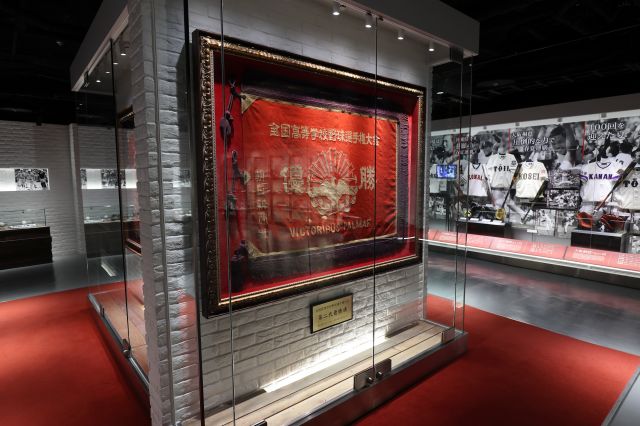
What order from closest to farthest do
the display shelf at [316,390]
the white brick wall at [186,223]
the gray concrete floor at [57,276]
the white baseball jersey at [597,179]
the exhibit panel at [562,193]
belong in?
the white brick wall at [186,223] → the display shelf at [316,390] → the gray concrete floor at [57,276] → the exhibit panel at [562,193] → the white baseball jersey at [597,179]

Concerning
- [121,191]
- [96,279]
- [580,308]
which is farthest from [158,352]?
[580,308]

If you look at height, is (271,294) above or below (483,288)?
above

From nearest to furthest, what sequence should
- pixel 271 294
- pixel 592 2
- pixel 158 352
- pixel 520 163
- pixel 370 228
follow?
pixel 158 352
pixel 271 294
pixel 370 228
pixel 592 2
pixel 520 163

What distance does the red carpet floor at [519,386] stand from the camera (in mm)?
2570

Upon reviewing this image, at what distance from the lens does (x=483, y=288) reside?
579 centimetres

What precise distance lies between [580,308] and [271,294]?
455 cm

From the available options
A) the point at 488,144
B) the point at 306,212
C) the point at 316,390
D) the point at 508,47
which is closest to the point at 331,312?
the point at 316,390

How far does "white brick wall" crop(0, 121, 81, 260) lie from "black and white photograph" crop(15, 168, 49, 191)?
0.28 ft

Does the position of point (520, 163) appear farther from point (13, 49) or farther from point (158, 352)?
point (13, 49)

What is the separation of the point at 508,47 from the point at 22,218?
9213 millimetres

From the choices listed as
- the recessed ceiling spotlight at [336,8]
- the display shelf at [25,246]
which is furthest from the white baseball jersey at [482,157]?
the display shelf at [25,246]

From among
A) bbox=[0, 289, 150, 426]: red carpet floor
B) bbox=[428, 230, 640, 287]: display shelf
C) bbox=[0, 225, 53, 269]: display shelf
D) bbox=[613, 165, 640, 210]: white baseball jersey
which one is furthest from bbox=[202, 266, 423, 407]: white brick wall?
bbox=[0, 225, 53, 269]: display shelf

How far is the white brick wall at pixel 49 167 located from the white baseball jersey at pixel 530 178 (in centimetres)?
986

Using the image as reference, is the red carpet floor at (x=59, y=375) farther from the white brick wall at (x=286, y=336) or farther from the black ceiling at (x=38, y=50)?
the black ceiling at (x=38, y=50)
